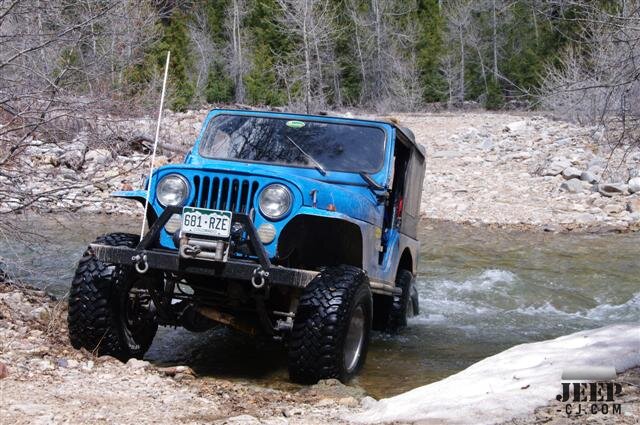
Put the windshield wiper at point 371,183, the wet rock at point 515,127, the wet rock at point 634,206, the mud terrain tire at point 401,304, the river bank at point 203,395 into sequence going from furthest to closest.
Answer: the wet rock at point 515,127
the wet rock at point 634,206
the mud terrain tire at point 401,304
the windshield wiper at point 371,183
the river bank at point 203,395

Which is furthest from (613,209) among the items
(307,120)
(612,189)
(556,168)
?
(307,120)

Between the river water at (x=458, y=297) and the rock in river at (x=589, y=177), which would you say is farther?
the rock in river at (x=589, y=177)

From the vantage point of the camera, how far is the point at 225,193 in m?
5.68

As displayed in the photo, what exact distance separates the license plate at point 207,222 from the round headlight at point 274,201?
1.26ft

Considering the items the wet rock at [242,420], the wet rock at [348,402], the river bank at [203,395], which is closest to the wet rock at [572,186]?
the river bank at [203,395]

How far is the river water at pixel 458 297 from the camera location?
6.75m

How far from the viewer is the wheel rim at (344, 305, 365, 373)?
19.0ft

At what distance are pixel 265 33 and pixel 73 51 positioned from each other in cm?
4519

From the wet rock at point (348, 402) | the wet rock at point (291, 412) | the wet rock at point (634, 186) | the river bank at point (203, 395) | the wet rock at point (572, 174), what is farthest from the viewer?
the wet rock at point (572, 174)

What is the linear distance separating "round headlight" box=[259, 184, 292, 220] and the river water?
1.23m

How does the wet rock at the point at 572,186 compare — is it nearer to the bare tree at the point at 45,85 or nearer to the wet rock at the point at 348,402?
the bare tree at the point at 45,85

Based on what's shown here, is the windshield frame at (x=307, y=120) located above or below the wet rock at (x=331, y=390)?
above

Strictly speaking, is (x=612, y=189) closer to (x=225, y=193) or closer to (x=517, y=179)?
(x=517, y=179)

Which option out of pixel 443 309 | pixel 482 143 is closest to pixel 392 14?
pixel 482 143
